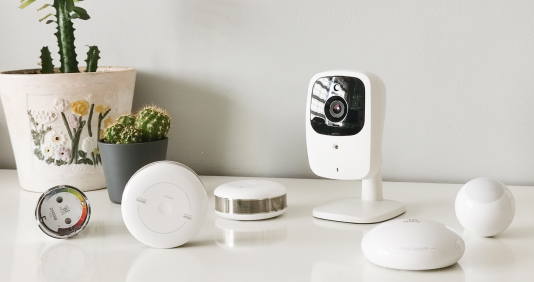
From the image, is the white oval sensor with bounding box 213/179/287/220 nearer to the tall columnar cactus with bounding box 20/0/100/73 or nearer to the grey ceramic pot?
→ the grey ceramic pot

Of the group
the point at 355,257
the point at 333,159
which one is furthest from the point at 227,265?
the point at 333,159

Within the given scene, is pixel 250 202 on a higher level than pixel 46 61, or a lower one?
lower

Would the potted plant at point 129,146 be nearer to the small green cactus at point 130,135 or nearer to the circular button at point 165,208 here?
the small green cactus at point 130,135

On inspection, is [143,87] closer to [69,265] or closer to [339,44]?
[339,44]

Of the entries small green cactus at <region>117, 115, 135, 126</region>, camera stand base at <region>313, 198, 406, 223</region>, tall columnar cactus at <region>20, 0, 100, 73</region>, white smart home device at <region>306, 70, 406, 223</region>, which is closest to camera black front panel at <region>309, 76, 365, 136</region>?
white smart home device at <region>306, 70, 406, 223</region>

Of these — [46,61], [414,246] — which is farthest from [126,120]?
[414,246]

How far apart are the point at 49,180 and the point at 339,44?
0.65m

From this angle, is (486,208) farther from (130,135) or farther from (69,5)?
(69,5)

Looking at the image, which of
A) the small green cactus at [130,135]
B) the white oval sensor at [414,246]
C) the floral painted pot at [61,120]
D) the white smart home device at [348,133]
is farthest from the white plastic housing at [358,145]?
the floral painted pot at [61,120]

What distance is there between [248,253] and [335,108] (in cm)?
30

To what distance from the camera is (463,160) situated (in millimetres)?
1171

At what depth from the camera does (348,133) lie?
94 centimetres

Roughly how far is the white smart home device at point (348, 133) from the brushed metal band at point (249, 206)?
71 mm

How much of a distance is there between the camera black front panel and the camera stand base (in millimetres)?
124
